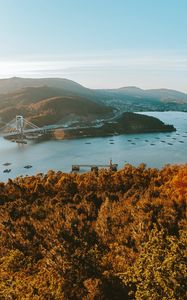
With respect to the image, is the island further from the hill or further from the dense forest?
the dense forest

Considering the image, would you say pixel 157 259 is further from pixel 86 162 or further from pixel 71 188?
pixel 86 162

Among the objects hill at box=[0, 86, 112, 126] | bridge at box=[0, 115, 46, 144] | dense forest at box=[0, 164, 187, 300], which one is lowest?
bridge at box=[0, 115, 46, 144]

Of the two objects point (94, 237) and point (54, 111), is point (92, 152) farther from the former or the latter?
point (94, 237)

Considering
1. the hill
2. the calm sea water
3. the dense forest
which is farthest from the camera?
the hill

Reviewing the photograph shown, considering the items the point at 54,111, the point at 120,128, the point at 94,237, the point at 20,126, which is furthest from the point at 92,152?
the point at 94,237

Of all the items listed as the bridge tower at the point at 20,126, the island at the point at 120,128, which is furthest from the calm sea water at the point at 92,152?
the island at the point at 120,128

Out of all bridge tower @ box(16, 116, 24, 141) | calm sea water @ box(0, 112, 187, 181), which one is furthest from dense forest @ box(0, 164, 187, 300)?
bridge tower @ box(16, 116, 24, 141)
